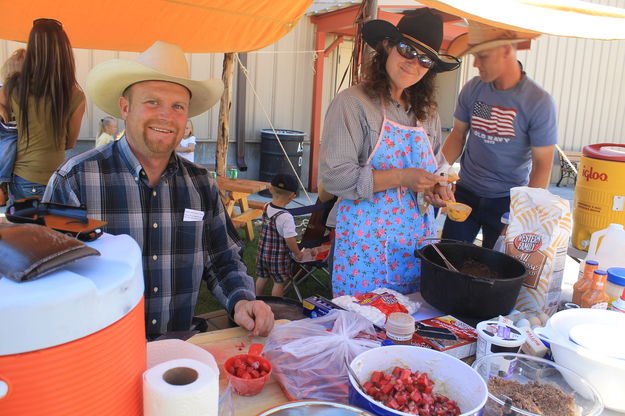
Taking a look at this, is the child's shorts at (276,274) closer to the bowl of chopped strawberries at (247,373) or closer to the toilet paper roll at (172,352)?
the bowl of chopped strawberries at (247,373)

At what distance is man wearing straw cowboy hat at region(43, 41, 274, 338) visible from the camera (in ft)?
6.61

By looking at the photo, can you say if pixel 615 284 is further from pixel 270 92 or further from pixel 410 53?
pixel 270 92

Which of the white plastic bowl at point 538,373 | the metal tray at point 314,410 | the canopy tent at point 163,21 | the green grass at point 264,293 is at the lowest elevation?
the green grass at point 264,293

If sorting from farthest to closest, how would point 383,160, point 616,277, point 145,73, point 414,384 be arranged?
1. point 383,160
2. point 145,73
3. point 616,277
4. point 414,384

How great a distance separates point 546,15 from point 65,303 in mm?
2752

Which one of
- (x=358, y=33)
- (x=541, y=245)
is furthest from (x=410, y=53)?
(x=358, y=33)

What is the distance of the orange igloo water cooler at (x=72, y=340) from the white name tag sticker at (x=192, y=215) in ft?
4.48

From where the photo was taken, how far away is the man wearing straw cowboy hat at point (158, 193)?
2016 millimetres

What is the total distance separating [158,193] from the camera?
2111 millimetres

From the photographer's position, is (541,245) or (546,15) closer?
(541,245)

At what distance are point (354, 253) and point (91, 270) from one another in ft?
5.61

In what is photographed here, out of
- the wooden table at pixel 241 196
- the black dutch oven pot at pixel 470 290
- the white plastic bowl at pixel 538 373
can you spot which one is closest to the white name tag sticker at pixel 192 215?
the black dutch oven pot at pixel 470 290

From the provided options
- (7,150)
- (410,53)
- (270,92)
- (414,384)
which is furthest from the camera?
(270,92)

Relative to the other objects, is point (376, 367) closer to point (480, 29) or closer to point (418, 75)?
point (418, 75)
